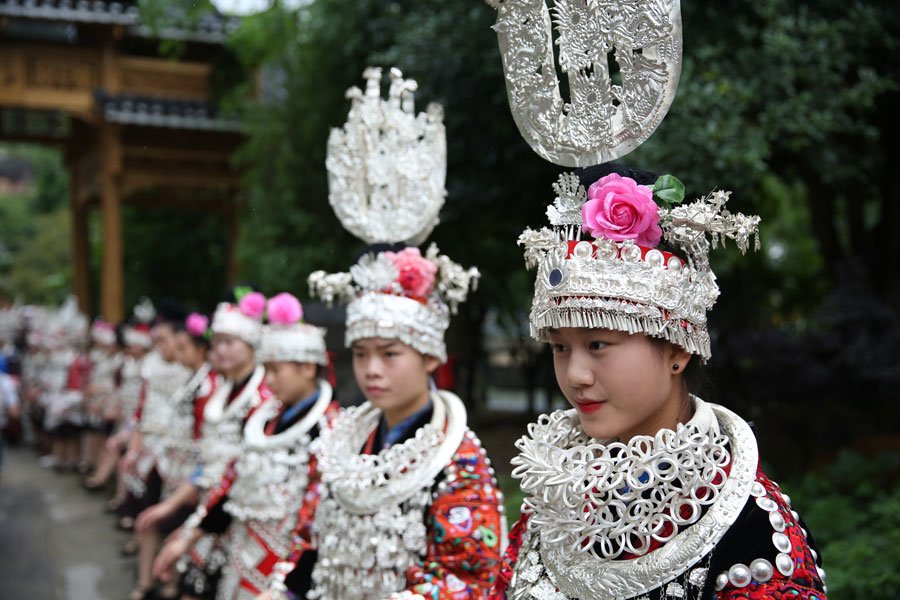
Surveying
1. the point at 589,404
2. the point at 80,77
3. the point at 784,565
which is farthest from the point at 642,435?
the point at 80,77

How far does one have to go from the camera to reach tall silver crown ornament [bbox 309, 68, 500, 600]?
2.77 meters

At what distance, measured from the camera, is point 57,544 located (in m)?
8.09

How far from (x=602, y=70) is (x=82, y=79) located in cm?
1205

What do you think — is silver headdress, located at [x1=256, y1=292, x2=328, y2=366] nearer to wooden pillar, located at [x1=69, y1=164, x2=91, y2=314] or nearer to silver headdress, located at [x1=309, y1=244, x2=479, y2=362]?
silver headdress, located at [x1=309, y1=244, x2=479, y2=362]

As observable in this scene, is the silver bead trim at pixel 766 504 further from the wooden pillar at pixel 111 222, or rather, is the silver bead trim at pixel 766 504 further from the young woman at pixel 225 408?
the wooden pillar at pixel 111 222

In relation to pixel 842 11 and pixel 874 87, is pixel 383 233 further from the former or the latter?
pixel 842 11

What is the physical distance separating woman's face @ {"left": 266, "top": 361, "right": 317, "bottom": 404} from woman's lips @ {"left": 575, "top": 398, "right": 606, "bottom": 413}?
2.33 m

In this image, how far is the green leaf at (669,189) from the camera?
1.77 metres

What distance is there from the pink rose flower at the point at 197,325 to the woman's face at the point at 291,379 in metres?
2.55

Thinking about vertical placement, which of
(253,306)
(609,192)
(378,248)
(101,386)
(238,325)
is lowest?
(101,386)

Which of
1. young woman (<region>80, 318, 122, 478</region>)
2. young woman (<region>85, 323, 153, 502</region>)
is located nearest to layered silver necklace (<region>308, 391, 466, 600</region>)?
young woman (<region>85, 323, 153, 502</region>)

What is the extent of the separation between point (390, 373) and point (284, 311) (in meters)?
1.22

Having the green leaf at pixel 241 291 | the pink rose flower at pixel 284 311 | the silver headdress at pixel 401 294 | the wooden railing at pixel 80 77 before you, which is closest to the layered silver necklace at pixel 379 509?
the silver headdress at pixel 401 294

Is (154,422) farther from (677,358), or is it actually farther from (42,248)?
(42,248)
